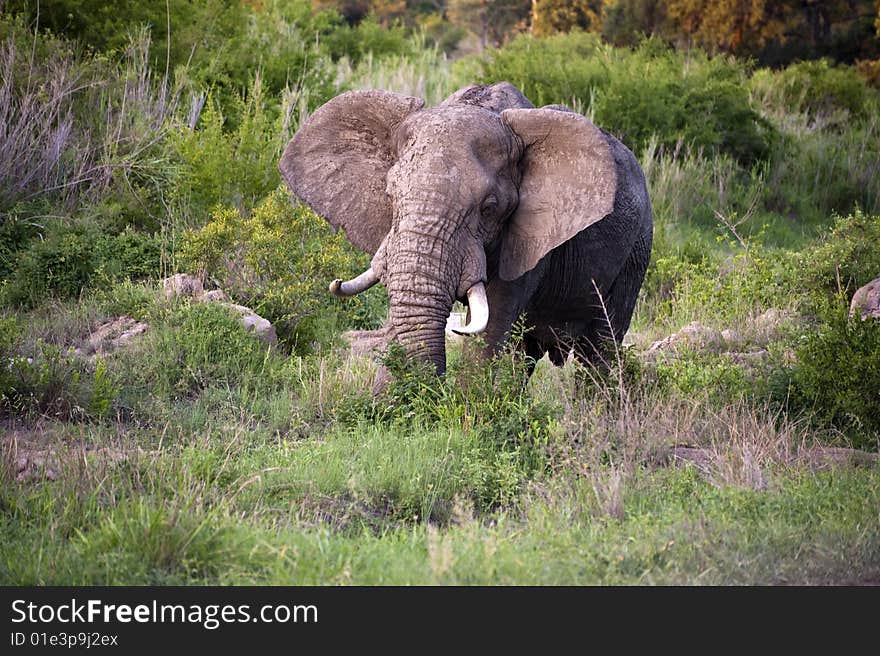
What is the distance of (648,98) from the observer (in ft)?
53.3

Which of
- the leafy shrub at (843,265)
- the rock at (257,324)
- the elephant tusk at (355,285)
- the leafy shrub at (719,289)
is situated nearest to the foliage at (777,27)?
the leafy shrub at (719,289)

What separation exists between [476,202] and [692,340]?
12.4 ft

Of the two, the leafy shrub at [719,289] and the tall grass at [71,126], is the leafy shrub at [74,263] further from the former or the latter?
the leafy shrub at [719,289]

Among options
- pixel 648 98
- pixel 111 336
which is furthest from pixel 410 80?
pixel 111 336

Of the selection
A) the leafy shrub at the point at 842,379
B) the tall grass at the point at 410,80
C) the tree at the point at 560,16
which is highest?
the leafy shrub at the point at 842,379

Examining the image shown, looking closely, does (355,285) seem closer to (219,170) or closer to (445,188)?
(445,188)

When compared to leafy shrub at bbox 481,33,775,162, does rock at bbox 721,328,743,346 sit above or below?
above

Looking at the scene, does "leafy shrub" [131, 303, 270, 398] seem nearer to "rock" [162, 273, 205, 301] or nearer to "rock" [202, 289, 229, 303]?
"rock" [202, 289, 229, 303]

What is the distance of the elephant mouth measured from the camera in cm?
605

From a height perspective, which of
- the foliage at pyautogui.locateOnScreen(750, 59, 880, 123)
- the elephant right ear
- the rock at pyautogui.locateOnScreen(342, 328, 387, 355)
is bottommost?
the foliage at pyautogui.locateOnScreen(750, 59, 880, 123)

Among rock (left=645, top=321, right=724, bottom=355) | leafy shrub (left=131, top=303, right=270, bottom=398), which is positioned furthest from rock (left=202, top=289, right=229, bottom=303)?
rock (left=645, top=321, right=724, bottom=355)

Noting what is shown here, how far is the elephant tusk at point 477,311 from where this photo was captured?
6.04 meters

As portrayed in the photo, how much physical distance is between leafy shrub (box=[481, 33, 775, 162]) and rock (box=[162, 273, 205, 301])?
7581mm
